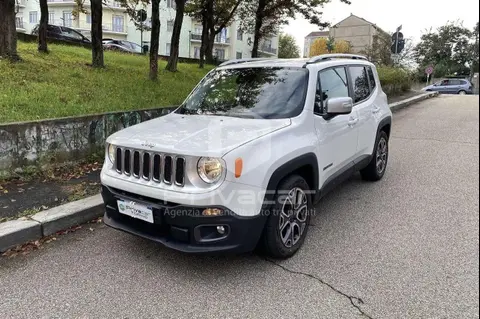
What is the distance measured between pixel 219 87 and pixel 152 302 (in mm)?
2495

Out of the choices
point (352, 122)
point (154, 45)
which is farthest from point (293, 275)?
point (154, 45)

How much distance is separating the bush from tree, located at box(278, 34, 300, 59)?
47.2 metres

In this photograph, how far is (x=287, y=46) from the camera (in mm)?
67438

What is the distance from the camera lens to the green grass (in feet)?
19.8

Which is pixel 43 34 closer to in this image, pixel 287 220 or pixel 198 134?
pixel 198 134

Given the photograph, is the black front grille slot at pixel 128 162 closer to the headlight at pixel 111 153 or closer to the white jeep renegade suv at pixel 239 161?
the white jeep renegade suv at pixel 239 161

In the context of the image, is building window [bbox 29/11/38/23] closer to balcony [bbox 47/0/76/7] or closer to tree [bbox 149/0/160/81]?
balcony [bbox 47/0/76/7]

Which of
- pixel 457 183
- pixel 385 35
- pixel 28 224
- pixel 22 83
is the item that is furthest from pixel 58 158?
pixel 385 35

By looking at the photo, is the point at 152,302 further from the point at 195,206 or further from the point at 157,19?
the point at 157,19

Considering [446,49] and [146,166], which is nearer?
[146,166]

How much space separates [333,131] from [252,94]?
0.96 m

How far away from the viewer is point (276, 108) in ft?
12.1

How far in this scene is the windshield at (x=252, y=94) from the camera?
3.70m

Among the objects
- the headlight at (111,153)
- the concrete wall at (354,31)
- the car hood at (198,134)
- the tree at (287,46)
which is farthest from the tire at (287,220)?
the tree at (287,46)
